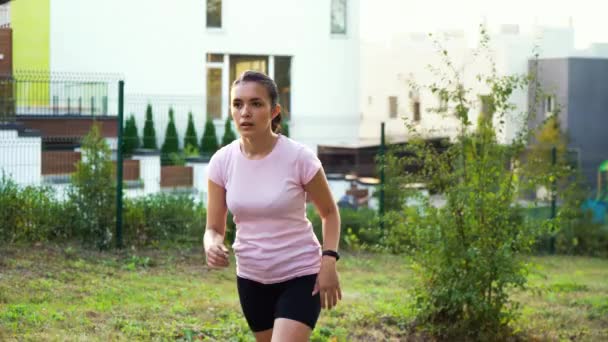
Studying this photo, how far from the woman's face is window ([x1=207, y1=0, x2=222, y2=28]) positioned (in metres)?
23.6

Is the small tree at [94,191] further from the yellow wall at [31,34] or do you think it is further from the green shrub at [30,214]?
the yellow wall at [31,34]

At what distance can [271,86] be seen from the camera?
4.96 meters

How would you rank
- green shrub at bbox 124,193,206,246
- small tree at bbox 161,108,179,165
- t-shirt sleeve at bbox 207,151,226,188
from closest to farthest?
1. t-shirt sleeve at bbox 207,151,226,188
2. green shrub at bbox 124,193,206,246
3. small tree at bbox 161,108,179,165

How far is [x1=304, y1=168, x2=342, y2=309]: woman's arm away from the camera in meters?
4.77

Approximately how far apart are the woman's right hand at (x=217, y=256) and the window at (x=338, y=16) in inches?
993

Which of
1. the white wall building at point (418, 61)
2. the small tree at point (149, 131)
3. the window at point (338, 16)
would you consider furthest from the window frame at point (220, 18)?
the white wall building at point (418, 61)

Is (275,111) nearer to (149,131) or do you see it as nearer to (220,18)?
(149,131)

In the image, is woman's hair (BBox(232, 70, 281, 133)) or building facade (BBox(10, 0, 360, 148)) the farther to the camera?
building facade (BBox(10, 0, 360, 148))

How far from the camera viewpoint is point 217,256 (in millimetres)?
4738

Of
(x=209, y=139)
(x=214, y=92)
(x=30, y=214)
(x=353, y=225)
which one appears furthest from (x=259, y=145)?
(x=214, y=92)

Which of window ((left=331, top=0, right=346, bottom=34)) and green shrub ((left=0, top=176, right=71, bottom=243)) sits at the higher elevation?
window ((left=331, top=0, right=346, bottom=34))

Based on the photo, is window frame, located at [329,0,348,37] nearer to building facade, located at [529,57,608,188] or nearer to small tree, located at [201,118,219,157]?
small tree, located at [201,118,219,157]

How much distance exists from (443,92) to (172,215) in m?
6.89

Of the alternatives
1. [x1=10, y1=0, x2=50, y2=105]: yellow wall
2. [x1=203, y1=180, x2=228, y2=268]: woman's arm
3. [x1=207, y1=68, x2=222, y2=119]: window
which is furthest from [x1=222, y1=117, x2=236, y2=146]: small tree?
[x1=203, y1=180, x2=228, y2=268]: woman's arm
